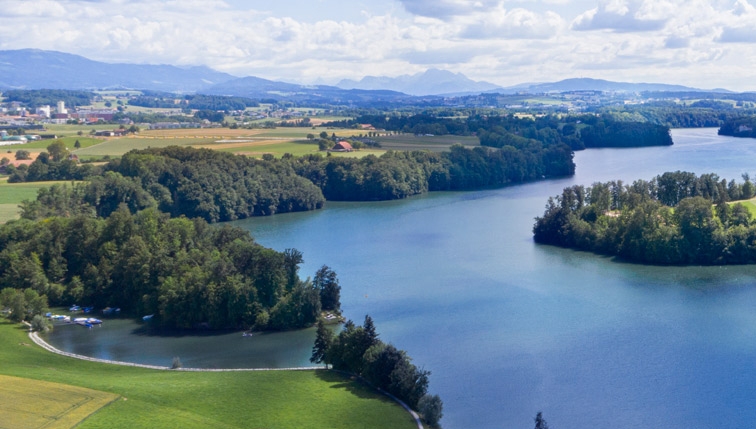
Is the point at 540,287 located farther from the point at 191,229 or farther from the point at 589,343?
the point at 191,229

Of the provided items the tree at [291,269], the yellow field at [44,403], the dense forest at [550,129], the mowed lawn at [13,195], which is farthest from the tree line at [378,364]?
the dense forest at [550,129]

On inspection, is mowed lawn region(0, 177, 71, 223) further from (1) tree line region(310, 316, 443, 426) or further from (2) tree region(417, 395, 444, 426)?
(2) tree region(417, 395, 444, 426)

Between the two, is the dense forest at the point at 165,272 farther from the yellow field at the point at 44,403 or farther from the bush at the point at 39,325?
the yellow field at the point at 44,403

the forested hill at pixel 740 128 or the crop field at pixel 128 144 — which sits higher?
the forested hill at pixel 740 128

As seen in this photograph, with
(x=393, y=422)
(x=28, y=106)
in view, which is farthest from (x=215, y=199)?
(x=28, y=106)

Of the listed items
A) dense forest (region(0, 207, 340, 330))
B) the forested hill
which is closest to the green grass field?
dense forest (region(0, 207, 340, 330))

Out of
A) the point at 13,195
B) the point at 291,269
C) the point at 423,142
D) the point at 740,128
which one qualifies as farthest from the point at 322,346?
the point at 740,128

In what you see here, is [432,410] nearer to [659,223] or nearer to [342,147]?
[659,223]
